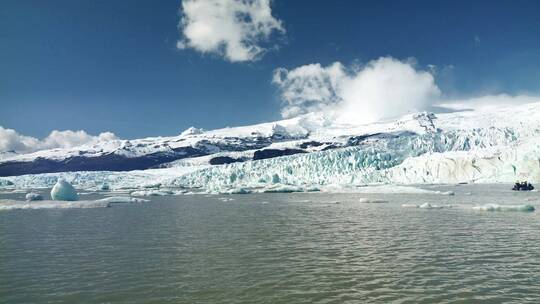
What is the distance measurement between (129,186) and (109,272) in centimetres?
7515

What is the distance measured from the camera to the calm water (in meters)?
9.31

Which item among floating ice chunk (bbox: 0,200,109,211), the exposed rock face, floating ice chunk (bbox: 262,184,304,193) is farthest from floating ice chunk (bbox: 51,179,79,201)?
the exposed rock face

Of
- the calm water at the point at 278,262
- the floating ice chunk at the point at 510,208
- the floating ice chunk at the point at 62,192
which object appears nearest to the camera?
the calm water at the point at 278,262

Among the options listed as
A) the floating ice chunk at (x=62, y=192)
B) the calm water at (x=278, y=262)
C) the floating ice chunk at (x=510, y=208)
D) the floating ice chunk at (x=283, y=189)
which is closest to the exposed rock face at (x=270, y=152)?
the floating ice chunk at (x=283, y=189)

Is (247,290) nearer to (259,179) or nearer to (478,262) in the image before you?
(478,262)

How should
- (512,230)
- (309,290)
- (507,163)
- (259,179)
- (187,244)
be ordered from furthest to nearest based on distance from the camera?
1. (259,179)
2. (507,163)
3. (512,230)
4. (187,244)
5. (309,290)

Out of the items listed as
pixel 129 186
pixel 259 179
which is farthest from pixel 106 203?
pixel 129 186

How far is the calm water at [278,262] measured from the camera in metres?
9.31

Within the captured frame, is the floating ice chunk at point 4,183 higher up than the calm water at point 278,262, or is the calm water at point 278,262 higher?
the floating ice chunk at point 4,183

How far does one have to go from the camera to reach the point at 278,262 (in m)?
12.5

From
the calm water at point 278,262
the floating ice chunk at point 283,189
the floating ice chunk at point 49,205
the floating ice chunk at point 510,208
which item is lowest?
the calm water at point 278,262

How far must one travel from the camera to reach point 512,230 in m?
17.8

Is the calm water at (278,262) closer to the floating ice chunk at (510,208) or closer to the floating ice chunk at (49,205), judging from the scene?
the floating ice chunk at (510,208)

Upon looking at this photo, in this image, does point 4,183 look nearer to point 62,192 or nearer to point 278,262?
point 62,192
